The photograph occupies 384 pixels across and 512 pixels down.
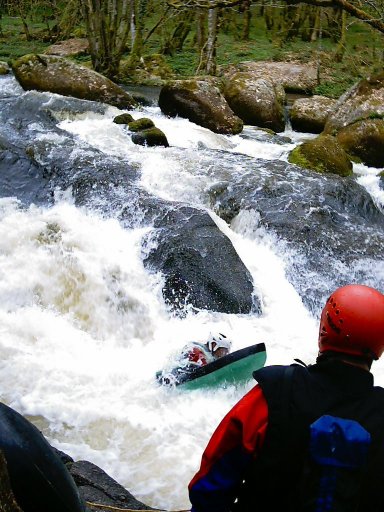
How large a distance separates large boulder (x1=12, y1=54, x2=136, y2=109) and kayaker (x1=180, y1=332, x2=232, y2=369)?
7304 millimetres

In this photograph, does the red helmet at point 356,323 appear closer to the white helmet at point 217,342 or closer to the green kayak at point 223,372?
the green kayak at point 223,372

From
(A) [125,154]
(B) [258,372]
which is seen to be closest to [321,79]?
(A) [125,154]

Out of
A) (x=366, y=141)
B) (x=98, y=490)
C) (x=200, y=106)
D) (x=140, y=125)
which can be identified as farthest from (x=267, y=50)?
(x=98, y=490)

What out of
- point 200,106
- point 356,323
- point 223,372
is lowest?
point 223,372

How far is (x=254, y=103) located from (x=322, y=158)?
3.53 metres

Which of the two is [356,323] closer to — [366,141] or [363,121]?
[366,141]

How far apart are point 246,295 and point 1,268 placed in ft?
7.63

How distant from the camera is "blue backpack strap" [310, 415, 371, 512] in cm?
136

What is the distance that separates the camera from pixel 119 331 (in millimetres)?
4922

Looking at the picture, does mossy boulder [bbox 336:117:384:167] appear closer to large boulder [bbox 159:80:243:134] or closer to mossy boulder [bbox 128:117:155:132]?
large boulder [bbox 159:80:243:134]

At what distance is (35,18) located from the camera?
24.5 meters

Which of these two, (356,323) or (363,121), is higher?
(356,323)

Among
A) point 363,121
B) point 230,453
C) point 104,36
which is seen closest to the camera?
point 230,453

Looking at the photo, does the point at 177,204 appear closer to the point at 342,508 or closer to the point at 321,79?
the point at 342,508
